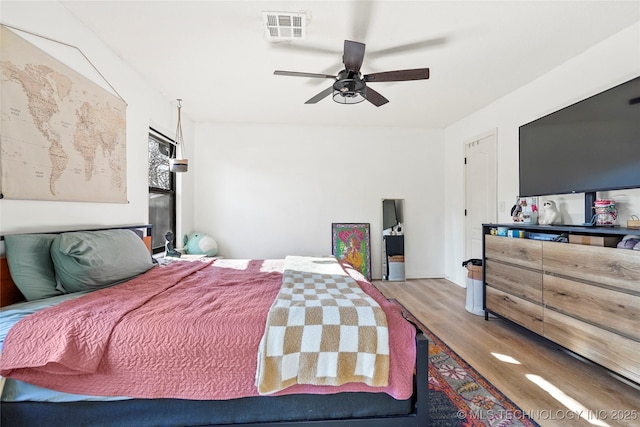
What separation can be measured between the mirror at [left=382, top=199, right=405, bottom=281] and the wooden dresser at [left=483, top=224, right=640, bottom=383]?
1.71m

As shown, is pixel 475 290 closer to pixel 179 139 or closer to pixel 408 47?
pixel 408 47

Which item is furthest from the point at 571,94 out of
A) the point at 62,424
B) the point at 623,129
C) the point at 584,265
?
the point at 62,424

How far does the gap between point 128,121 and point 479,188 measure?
13.7 feet

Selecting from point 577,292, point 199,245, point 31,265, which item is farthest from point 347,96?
point 199,245

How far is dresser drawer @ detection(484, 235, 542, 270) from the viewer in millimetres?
2227

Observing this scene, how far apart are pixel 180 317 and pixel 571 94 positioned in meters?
3.52

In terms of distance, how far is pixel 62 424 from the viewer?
1.14 meters

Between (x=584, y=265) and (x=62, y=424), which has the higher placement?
(x=584, y=265)

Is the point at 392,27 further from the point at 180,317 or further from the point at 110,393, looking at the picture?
the point at 110,393

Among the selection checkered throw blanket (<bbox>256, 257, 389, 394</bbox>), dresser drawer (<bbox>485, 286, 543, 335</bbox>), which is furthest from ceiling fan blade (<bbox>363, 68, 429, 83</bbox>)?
dresser drawer (<bbox>485, 286, 543, 335</bbox>)

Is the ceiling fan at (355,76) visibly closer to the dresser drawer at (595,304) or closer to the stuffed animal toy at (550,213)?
the stuffed animal toy at (550,213)

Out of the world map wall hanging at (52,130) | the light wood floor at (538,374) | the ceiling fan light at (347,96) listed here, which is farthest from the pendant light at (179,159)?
the light wood floor at (538,374)

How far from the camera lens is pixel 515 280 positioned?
2432 mm

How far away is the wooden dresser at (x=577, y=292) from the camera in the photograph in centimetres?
161
